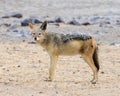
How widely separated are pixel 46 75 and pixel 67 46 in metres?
0.92

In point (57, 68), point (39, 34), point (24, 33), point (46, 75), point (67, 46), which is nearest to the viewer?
point (39, 34)

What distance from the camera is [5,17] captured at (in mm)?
30578

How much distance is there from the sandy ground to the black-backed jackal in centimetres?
36

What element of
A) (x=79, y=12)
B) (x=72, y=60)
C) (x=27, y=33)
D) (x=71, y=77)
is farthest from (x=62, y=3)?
(x=71, y=77)

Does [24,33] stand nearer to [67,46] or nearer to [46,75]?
[46,75]

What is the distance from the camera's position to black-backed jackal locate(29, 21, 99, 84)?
12617 mm

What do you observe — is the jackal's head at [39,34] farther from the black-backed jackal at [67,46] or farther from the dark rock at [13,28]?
the dark rock at [13,28]

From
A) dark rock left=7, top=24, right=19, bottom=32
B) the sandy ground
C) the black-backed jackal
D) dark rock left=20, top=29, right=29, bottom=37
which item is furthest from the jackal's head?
dark rock left=7, top=24, right=19, bottom=32

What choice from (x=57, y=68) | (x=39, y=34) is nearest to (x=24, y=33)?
(x=57, y=68)

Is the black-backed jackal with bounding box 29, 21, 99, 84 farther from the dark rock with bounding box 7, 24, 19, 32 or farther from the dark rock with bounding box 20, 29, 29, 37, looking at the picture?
the dark rock with bounding box 7, 24, 19, 32

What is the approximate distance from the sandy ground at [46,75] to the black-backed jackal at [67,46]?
1.17 feet

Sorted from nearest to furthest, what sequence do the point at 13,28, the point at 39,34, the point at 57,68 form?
the point at 39,34 < the point at 57,68 < the point at 13,28

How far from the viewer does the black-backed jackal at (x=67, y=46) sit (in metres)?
12.6

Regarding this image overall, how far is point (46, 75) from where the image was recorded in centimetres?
1331
